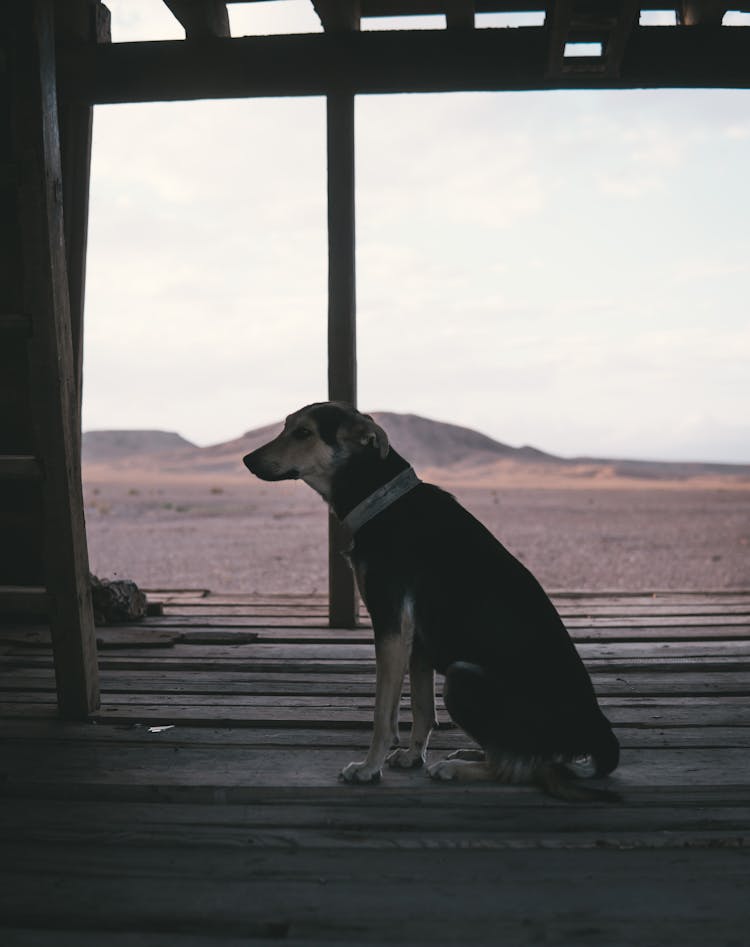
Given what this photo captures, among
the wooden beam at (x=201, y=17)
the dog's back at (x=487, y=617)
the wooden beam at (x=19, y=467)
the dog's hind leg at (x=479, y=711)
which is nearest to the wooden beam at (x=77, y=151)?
the wooden beam at (x=201, y=17)

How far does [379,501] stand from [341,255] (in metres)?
3.07

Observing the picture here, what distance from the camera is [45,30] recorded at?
11.3 feet

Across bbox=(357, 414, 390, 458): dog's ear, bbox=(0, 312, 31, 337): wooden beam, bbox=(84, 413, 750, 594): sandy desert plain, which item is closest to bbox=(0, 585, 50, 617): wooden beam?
bbox=(0, 312, 31, 337): wooden beam

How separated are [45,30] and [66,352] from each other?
1372 millimetres

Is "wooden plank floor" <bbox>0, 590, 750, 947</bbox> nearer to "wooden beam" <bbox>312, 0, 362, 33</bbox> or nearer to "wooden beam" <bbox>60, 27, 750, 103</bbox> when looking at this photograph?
"wooden beam" <bbox>60, 27, 750, 103</bbox>

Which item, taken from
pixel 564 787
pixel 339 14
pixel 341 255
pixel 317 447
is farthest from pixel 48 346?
pixel 339 14

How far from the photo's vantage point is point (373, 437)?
301 cm

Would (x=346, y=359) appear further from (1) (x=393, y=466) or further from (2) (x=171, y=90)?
(1) (x=393, y=466)

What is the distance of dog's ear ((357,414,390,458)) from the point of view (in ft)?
9.85

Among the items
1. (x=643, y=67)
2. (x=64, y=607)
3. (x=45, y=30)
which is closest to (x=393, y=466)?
(x=64, y=607)

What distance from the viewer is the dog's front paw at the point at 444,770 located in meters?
2.85

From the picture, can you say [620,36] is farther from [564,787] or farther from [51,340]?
[564,787]

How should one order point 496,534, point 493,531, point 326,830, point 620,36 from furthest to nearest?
point 493,531 → point 496,534 → point 620,36 → point 326,830

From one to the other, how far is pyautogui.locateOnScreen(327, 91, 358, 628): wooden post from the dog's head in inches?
93.1
